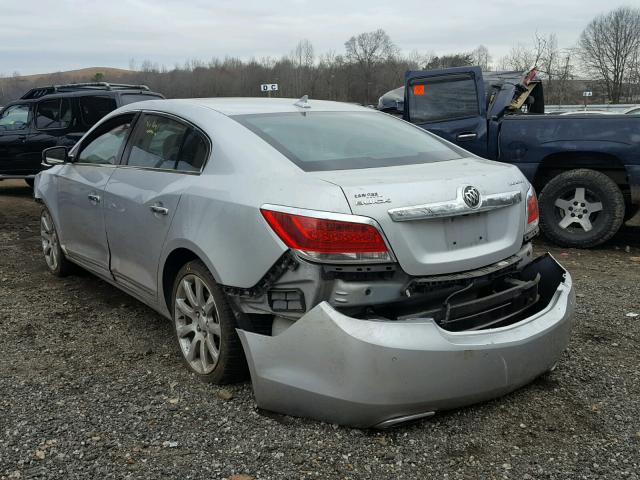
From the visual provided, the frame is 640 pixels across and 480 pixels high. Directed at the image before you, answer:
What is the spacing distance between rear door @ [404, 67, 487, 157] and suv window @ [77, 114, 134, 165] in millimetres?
4347

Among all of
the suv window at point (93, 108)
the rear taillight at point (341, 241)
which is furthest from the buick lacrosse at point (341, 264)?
the suv window at point (93, 108)

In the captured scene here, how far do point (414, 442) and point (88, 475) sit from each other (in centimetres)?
140

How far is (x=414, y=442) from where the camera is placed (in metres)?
2.80

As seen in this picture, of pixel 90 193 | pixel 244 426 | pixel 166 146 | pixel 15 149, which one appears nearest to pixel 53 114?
pixel 15 149

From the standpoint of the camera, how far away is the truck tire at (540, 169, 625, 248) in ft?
21.7

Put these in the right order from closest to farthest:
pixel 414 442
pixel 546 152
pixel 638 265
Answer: pixel 414 442 → pixel 638 265 → pixel 546 152

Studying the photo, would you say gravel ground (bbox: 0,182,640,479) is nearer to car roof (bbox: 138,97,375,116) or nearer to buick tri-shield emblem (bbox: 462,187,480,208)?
buick tri-shield emblem (bbox: 462,187,480,208)

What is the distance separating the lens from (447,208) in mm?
2764

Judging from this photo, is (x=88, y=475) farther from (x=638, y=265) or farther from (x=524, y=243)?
(x=638, y=265)

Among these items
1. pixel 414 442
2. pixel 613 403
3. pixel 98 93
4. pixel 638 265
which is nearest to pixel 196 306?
pixel 414 442

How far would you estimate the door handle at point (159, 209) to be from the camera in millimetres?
3451

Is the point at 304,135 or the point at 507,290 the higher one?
the point at 304,135

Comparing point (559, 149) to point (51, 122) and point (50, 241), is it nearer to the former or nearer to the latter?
point (50, 241)

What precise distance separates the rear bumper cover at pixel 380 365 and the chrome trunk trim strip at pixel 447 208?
0.45 metres
